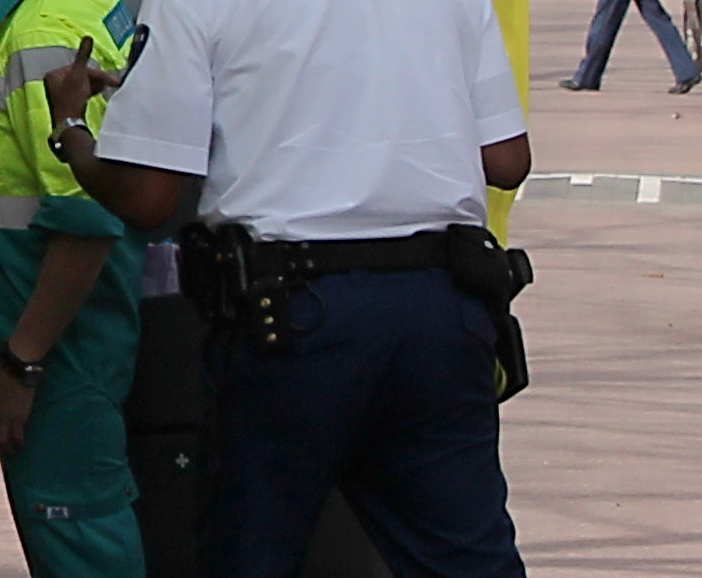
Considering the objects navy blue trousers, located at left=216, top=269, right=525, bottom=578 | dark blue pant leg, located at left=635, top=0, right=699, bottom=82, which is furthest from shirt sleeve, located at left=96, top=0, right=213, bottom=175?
dark blue pant leg, located at left=635, top=0, right=699, bottom=82

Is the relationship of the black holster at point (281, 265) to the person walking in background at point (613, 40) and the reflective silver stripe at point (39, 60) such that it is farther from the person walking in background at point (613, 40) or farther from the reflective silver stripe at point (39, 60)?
the person walking in background at point (613, 40)

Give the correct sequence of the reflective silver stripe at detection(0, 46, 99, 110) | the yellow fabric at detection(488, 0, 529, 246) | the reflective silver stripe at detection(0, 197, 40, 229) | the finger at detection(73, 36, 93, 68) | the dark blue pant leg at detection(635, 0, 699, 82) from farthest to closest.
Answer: the dark blue pant leg at detection(635, 0, 699, 82)
the yellow fabric at detection(488, 0, 529, 246)
the reflective silver stripe at detection(0, 197, 40, 229)
the reflective silver stripe at detection(0, 46, 99, 110)
the finger at detection(73, 36, 93, 68)

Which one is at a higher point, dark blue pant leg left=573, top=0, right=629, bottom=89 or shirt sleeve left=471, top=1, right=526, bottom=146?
shirt sleeve left=471, top=1, right=526, bottom=146

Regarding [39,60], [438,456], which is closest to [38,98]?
[39,60]

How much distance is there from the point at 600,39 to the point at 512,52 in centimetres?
1263

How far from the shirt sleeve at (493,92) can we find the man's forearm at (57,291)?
0.63 metres

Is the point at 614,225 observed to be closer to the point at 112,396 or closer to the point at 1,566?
the point at 1,566

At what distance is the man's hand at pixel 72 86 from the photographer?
122 inches

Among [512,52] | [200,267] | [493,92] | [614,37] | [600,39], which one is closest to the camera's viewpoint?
[200,267]

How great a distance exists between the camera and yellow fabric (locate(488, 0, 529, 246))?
3828 mm

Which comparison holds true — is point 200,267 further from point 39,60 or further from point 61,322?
point 39,60

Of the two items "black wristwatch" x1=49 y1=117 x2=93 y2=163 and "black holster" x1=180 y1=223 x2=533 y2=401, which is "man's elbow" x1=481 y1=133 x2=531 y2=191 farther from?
"black wristwatch" x1=49 y1=117 x2=93 y2=163

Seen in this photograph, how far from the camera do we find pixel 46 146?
3.27m

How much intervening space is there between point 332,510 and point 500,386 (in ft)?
1.66
